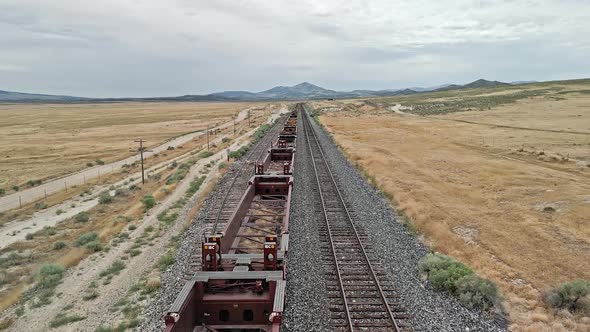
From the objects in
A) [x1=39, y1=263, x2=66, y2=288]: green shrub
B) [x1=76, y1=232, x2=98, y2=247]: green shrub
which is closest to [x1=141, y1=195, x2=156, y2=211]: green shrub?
[x1=76, y1=232, x2=98, y2=247]: green shrub

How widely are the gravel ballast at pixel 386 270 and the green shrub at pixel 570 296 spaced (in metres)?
2.16

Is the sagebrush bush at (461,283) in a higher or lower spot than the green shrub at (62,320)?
higher

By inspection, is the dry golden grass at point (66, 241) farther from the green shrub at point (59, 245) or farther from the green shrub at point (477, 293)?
the green shrub at point (477, 293)

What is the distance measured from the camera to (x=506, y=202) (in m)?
21.3

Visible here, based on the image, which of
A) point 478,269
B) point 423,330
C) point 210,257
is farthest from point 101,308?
point 478,269

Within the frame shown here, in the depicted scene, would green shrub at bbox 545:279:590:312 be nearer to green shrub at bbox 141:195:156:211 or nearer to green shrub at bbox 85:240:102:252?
green shrub at bbox 85:240:102:252

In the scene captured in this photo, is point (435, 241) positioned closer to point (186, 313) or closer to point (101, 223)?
point (186, 313)

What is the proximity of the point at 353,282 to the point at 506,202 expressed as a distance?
14.0 metres

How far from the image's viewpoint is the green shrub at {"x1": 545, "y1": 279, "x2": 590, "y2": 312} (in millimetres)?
10305

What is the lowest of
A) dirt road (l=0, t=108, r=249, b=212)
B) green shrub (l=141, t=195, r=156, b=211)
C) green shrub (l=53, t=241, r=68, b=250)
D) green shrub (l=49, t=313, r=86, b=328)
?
dirt road (l=0, t=108, r=249, b=212)

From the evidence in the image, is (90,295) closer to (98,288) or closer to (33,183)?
(98,288)

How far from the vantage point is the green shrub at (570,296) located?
33.8 feet

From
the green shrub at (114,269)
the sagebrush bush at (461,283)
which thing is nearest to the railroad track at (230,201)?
the green shrub at (114,269)

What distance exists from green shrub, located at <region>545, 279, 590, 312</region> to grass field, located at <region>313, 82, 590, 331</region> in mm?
256
